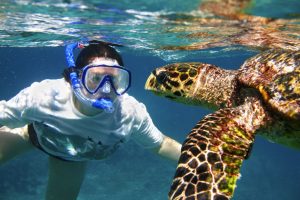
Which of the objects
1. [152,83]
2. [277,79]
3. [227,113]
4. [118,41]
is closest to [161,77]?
[152,83]

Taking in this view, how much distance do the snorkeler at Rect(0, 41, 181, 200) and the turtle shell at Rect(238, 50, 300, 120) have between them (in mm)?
1588

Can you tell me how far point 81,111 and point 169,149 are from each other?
1.74 m

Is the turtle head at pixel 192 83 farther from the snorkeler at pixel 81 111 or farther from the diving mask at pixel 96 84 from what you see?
the diving mask at pixel 96 84

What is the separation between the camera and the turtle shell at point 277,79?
9.68 feet

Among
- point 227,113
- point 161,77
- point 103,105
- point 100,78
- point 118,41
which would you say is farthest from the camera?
point 118,41

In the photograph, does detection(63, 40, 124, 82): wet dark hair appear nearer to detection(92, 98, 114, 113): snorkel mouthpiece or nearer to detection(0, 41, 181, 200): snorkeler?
detection(0, 41, 181, 200): snorkeler

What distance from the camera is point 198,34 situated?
9.66 metres

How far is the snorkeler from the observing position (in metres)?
3.84

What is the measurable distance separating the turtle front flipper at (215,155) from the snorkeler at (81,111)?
1.40 metres

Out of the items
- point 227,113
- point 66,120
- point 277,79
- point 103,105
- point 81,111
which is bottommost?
point 66,120

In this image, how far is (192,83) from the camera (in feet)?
13.4

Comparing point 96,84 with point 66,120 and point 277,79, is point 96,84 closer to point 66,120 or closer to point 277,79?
point 66,120

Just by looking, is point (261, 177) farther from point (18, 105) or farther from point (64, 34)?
point (18, 105)

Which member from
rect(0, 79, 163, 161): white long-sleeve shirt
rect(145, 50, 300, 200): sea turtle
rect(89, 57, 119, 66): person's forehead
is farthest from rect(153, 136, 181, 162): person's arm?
rect(89, 57, 119, 66): person's forehead
